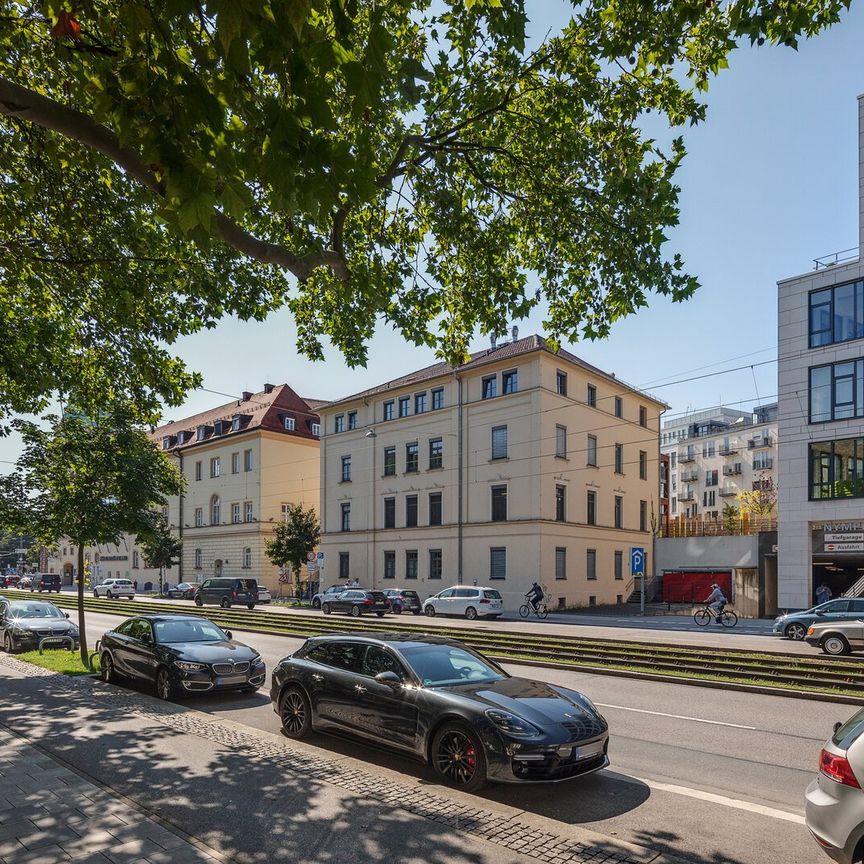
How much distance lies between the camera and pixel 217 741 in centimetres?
878

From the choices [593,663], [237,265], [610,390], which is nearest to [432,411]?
[610,390]

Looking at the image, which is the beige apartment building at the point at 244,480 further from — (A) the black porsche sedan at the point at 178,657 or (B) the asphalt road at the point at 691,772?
(B) the asphalt road at the point at 691,772

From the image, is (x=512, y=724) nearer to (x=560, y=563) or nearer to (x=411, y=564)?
(x=560, y=563)

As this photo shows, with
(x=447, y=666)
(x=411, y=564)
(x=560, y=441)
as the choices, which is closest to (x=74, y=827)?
(x=447, y=666)

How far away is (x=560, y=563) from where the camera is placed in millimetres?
39625

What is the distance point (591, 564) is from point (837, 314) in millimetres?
18402

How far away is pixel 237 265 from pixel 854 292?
30112 millimetres

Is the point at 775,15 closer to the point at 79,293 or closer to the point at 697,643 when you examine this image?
the point at 79,293

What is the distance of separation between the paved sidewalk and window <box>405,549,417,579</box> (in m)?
37.9

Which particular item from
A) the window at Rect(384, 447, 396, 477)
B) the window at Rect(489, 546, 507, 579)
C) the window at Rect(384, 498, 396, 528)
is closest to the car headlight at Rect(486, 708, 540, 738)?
the window at Rect(489, 546, 507, 579)

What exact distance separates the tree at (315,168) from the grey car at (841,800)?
16.0 feet

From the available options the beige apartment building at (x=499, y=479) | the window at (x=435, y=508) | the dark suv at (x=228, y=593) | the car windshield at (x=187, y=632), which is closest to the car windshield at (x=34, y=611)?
the car windshield at (x=187, y=632)

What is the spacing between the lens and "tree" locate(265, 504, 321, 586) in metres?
50.0

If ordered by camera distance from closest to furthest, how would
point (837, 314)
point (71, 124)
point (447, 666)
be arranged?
1. point (71, 124)
2. point (447, 666)
3. point (837, 314)
